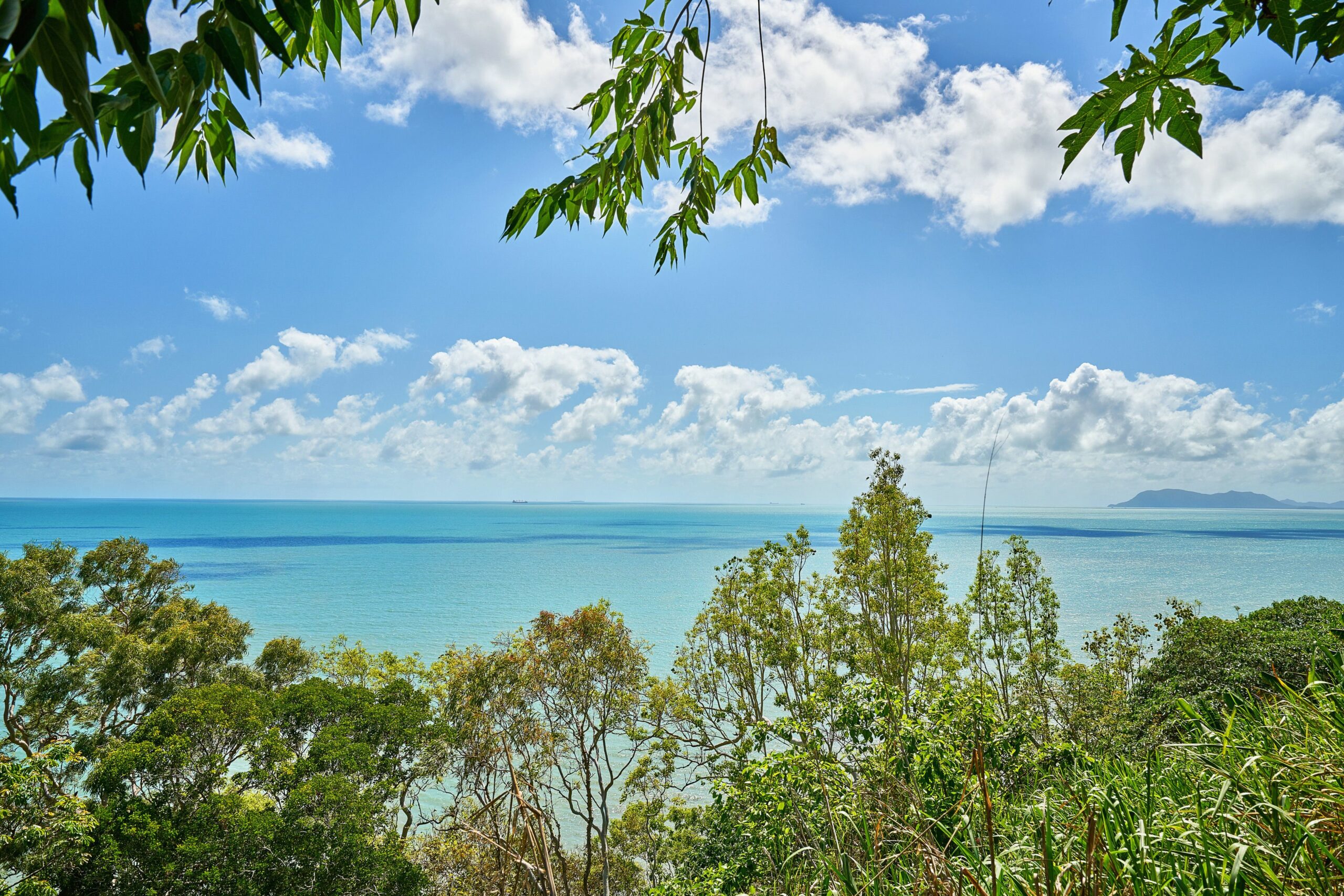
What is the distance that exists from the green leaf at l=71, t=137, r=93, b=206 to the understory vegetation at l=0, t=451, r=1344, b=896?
1.88m

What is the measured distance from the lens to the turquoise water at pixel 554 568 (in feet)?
133

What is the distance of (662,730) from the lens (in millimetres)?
12711

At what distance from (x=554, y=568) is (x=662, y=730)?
5718 cm

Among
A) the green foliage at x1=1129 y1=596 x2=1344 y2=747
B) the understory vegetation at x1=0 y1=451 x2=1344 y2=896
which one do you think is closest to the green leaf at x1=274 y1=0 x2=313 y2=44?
the understory vegetation at x1=0 y1=451 x2=1344 y2=896

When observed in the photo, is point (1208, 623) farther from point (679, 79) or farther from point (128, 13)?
point (128, 13)

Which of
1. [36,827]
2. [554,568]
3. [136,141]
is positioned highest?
[136,141]

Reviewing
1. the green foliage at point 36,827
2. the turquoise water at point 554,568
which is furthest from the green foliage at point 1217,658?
the turquoise water at point 554,568

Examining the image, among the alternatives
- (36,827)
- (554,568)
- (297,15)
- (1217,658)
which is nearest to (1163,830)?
(297,15)

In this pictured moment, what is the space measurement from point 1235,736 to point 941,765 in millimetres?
1839

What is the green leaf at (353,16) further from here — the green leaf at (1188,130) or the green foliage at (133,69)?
the green leaf at (1188,130)

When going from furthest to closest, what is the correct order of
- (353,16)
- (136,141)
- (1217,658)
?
(1217,658) < (353,16) < (136,141)

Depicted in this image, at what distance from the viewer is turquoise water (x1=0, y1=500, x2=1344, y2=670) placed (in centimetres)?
4062

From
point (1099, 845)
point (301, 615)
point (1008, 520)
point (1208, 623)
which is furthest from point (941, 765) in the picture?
point (1008, 520)

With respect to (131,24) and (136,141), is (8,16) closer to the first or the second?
(131,24)
